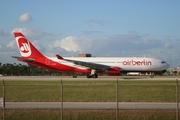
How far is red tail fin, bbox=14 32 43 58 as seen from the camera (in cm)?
5409

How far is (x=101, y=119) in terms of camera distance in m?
13.4

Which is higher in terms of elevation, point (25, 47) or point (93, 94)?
point (25, 47)

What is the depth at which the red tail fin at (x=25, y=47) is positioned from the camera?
54.1 meters

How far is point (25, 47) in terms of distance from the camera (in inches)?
2130

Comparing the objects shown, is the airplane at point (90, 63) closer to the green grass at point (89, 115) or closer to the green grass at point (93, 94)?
the green grass at point (93, 94)

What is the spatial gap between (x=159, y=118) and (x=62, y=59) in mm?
40260

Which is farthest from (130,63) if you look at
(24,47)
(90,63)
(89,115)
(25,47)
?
(89,115)

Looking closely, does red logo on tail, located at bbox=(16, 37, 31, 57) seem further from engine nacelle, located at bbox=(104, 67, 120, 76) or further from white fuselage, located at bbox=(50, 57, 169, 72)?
engine nacelle, located at bbox=(104, 67, 120, 76)

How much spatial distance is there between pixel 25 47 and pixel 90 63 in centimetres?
1089

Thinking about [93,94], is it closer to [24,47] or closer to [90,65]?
[90,65]

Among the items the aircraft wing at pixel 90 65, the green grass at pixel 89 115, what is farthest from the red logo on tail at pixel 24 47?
the green grass at pixel 89 115

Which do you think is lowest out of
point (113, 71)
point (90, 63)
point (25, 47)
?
point (113, 71)

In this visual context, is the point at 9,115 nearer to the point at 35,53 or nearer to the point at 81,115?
the point at 81,115

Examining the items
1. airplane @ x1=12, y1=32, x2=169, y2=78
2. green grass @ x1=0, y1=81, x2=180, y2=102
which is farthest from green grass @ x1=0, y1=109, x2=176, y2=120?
airplane @ x1=12, y1=32, x2=169, y2=78
